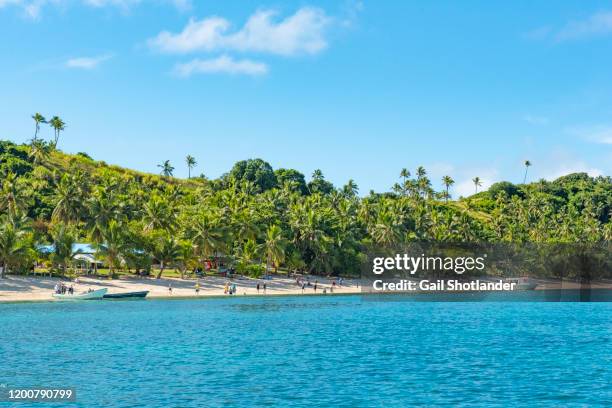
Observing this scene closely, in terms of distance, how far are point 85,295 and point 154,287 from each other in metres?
13.3

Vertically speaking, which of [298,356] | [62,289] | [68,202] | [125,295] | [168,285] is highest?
[68,202]

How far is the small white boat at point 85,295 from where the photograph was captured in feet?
290

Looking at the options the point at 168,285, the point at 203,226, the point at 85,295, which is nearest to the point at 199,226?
the point at 203,226

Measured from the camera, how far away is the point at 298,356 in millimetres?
49469

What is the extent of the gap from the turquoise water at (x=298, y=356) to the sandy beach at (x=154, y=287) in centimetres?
820

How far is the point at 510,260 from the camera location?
163750 mm

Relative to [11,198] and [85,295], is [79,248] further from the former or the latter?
[85,295]

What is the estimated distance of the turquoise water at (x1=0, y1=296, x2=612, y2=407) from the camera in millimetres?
35906

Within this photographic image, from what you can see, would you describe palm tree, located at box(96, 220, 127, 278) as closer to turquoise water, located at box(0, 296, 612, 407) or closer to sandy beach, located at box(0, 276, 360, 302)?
sandy beach, located at box(0, 276, 360, 302)

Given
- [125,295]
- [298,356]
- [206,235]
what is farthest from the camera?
[206,235]

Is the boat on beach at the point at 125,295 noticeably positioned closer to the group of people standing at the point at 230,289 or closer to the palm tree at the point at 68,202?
the group of people standing at the point at 230,289

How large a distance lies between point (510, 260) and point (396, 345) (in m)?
116

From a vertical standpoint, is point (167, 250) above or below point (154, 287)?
above

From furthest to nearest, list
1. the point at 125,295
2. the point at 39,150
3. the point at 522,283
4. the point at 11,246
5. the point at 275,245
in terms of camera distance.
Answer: the point at 39,150 < the point at 522,283 < the point at 275,245 < the point at 125,295 < the point at 11,246
